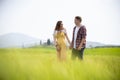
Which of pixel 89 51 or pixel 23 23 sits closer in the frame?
pixel 89 51

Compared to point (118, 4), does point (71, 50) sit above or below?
below

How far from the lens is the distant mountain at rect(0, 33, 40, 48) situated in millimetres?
3943

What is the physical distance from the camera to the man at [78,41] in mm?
3730

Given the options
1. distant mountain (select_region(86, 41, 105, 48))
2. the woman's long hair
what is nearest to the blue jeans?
distant mountain (select_region(86, 41, 105, 48))

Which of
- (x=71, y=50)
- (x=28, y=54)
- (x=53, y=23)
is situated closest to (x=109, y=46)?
(x=71, y=50)

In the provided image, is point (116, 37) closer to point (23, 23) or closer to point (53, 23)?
point (53, 23)

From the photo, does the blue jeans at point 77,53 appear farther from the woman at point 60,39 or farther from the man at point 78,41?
the woman at point 60,39

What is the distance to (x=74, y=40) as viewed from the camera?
373cm

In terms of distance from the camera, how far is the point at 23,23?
401cm

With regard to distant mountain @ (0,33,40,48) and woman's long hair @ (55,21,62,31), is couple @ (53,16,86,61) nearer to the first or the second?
woman's long hair @ (55,21,62,31)

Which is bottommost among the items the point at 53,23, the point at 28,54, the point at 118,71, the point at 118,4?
the point at 118,71

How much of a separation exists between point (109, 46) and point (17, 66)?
1.30 meters

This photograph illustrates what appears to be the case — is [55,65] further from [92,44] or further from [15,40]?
[15,40]

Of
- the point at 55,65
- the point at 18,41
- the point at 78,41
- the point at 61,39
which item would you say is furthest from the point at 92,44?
the point at 18,41
